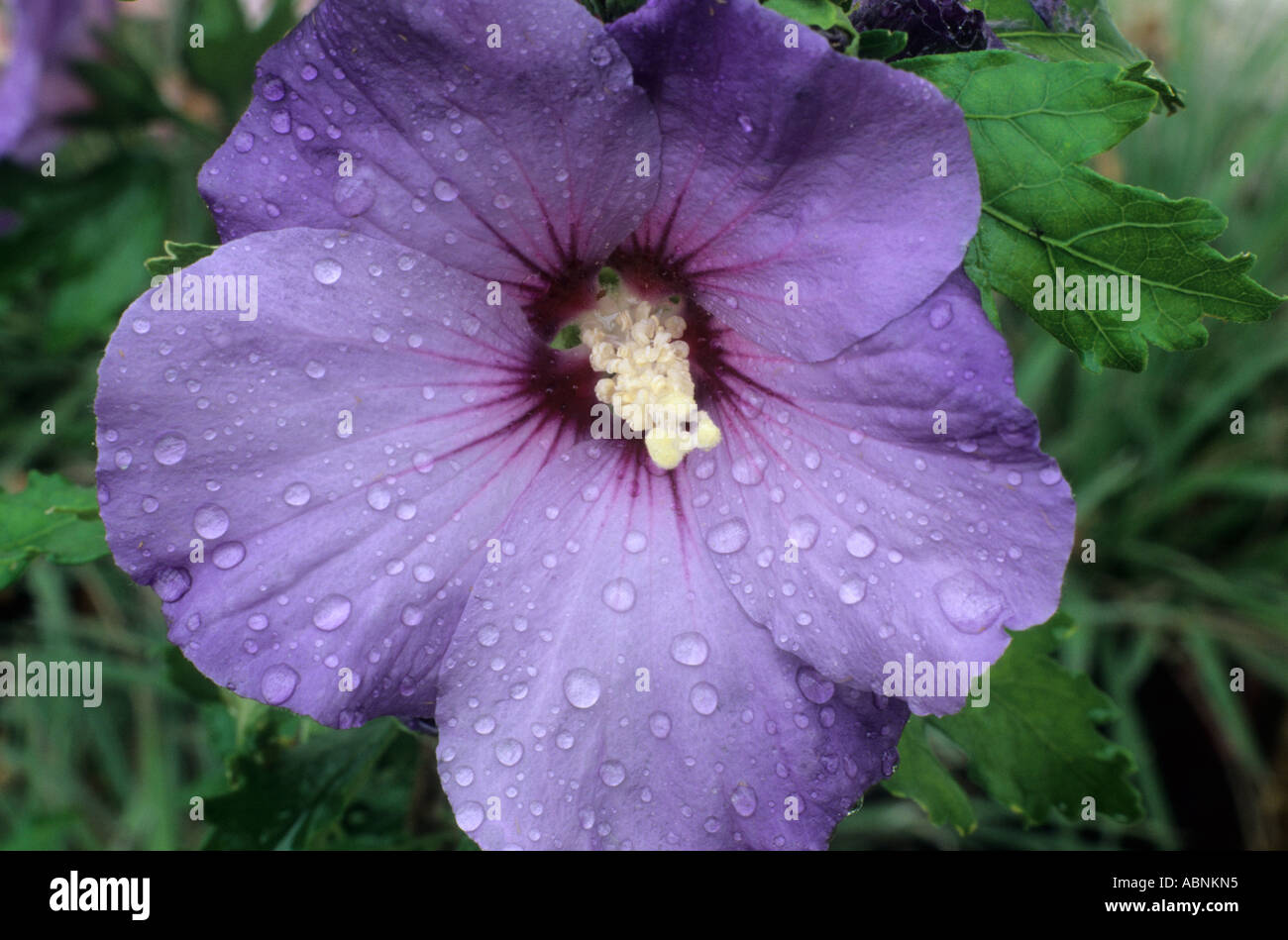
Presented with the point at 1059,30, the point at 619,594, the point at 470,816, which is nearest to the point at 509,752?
the point at 470,816

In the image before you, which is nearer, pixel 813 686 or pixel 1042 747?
pixel 813 686

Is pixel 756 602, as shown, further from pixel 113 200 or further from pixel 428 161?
pixel 113 200

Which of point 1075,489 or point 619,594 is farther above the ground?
point 619,594

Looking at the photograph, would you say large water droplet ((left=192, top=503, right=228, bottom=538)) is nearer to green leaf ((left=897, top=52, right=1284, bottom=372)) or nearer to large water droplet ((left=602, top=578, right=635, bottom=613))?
large water droplet ((left=602, top=578, right=635, bottom=613))

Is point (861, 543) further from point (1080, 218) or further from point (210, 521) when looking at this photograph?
point (210, 521)

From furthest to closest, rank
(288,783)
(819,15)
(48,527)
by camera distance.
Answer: (288,783) < (48,527) < (819,15)

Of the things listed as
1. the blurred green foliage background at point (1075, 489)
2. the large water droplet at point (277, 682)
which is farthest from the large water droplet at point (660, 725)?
the blurred green foliage background at point (1075, 489)
